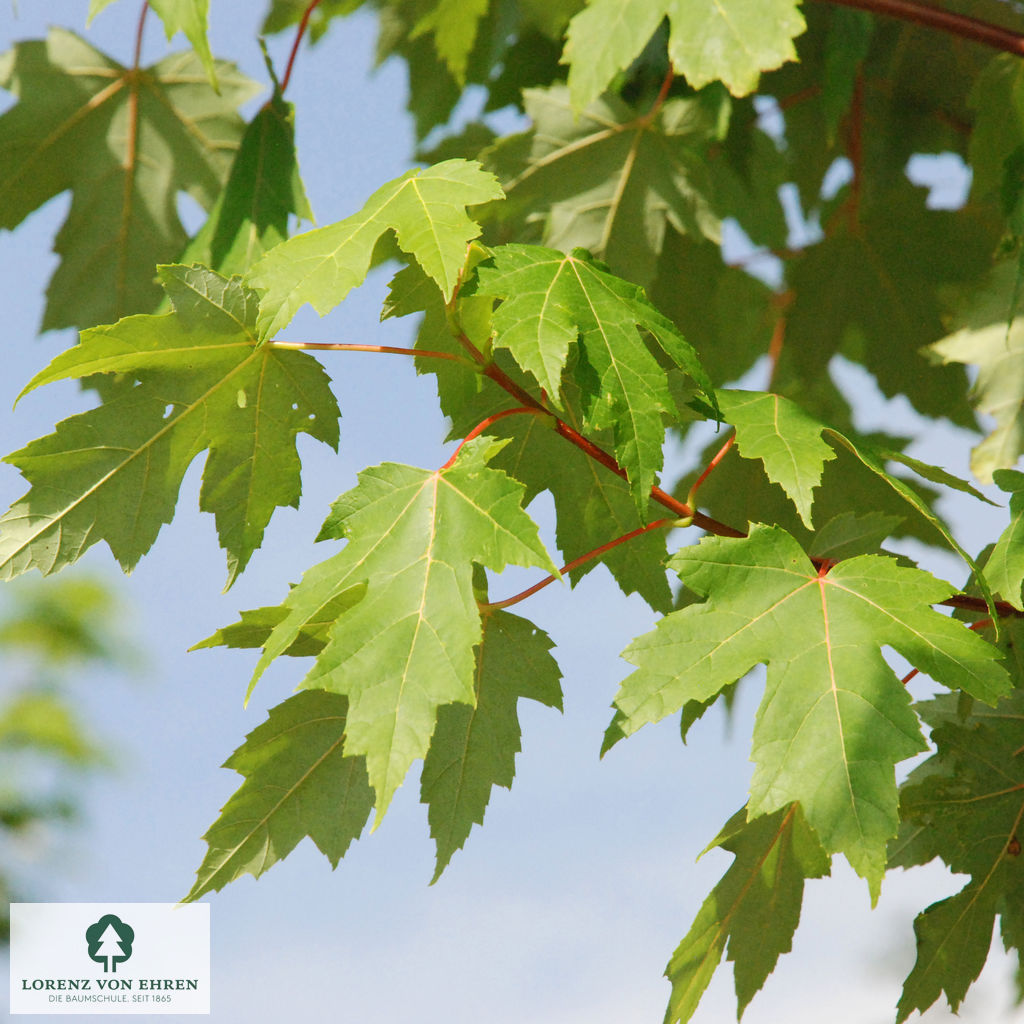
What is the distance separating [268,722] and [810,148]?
1488 mm

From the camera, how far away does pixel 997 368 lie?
4.44 feet

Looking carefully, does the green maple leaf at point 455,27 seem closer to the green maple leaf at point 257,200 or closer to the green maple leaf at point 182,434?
the green maple leaf at point 257,200

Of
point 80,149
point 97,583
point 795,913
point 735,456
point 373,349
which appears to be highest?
point 97,583

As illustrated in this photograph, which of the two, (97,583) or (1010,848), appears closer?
(1010,848)

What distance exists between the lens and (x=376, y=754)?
0.65m

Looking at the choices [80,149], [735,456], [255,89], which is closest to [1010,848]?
[735,456]

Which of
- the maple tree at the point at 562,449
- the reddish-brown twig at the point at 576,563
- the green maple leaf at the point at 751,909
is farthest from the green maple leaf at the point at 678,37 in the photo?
the green maple leaf at the point at 751,909

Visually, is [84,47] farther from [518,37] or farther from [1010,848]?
[1010,848]

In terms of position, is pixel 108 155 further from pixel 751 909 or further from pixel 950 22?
pixel 751 909

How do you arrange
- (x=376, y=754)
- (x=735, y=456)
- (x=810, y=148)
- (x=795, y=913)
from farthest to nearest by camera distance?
(x=810, y=148) → (x=735, y=456) → (x=795, y=913) → (x=376, y=754)

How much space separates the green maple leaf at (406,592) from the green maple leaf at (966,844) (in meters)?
0.56

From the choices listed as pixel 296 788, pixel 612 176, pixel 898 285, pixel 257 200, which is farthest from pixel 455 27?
pixel 296 788

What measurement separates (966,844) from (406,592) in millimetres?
642

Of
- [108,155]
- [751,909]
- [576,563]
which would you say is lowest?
[751,909]
